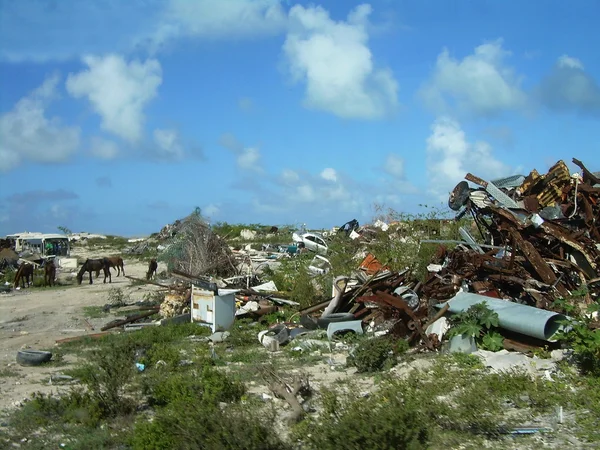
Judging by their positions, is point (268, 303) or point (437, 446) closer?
point (437, 446)

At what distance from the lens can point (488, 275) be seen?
41.3ft

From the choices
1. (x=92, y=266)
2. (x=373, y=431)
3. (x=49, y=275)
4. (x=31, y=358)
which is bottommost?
(x=31, y=358)

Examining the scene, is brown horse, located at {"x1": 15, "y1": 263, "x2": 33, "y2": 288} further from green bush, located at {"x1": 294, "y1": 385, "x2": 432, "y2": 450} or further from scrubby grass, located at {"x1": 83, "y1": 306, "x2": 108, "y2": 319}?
green bush, located at {"x1": 294, "y1": 385, "x2": 432, "y2": 450}

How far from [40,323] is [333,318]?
8.14 m

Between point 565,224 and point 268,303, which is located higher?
point 565,224

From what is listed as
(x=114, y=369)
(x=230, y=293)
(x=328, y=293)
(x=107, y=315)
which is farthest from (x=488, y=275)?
(x=107, y=315)

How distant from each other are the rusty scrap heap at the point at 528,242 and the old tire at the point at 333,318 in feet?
5.10

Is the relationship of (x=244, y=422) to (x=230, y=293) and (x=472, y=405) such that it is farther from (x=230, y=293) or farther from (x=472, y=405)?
(x=230, y=293)

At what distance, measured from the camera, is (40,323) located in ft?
54.1

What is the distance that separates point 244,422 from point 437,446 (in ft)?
6.43

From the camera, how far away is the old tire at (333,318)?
41.5 ft

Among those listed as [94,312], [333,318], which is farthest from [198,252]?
[333,318]

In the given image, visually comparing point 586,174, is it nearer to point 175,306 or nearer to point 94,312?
point 175,306

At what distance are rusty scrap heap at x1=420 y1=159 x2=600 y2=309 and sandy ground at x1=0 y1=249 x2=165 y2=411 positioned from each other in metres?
7.35
